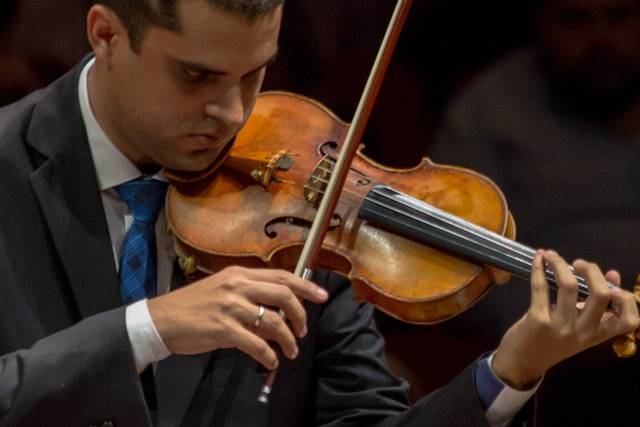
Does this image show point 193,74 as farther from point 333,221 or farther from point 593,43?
point 593,43

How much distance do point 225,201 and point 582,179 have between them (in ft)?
2.24

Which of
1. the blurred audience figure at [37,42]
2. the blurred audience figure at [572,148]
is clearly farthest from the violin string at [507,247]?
the blurred audience figure at [37,42]

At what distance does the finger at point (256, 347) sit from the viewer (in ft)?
4.29

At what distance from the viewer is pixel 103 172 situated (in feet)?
5.44

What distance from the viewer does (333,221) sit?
62.3 inches

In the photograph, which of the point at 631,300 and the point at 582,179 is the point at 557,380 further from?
the point at 631,300

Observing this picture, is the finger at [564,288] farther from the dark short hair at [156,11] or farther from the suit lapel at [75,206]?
the suit lapel at [75,206]

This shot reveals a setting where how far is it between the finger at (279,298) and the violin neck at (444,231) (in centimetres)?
27

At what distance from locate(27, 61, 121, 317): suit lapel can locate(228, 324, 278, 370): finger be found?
336mm

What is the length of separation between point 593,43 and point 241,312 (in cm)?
90

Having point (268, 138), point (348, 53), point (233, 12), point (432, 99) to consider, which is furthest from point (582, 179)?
point (233, 12)

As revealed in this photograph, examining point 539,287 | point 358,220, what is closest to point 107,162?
point 358,220

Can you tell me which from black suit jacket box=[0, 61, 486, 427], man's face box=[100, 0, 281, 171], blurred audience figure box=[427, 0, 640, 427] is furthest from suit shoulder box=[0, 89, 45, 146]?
blurred audience figure box=[427, 0, 640, 427]

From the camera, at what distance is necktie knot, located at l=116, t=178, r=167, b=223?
1.64 metres
